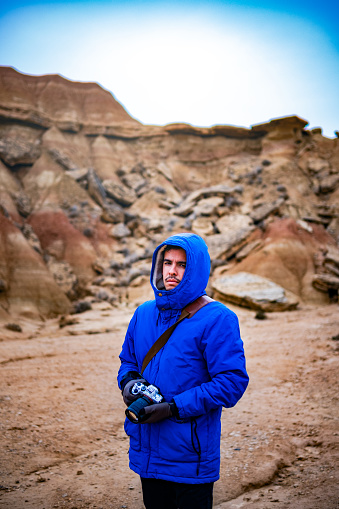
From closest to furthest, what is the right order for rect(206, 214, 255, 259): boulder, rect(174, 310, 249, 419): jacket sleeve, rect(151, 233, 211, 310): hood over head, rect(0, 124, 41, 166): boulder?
1. rect(174, 310, 249, 419): jacket sleeve
2. rect(151, 233, 211, 310): hood over head
3. rect(206, 214, 255, 259): boulder
4. rect(0, 124, 41, 166): boulder

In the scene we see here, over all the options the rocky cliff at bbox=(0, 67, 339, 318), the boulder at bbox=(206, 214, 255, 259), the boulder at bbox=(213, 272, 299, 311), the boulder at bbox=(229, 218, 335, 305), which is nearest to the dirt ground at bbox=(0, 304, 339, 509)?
the boulder at bbox=(213, 272, 299, 311)

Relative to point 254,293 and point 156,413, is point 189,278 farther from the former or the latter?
point 254,293

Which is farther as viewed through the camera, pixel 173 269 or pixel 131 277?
pixel 131 277

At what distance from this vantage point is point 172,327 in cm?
204

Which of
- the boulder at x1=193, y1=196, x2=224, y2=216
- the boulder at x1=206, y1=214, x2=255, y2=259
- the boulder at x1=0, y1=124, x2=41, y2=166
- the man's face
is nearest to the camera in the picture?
the man's face

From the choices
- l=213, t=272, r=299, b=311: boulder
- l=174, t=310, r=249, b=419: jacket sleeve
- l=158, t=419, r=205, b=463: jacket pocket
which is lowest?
l=213, t=272, r=299, b=311: boulder

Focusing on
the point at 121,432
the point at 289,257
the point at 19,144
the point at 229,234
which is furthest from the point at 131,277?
the point at 121,432

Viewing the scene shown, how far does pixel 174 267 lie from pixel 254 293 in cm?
1259

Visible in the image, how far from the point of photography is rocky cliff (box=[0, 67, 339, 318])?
16766 millimetres

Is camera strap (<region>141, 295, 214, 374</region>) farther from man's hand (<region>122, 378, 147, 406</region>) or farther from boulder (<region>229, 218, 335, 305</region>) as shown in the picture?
boulder (<region>229, 218, 335, 305</region>)

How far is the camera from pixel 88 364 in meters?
7.77

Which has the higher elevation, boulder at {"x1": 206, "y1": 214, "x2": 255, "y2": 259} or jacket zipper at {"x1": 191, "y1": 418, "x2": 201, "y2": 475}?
boulder at {"x1": 206, "y1": 214, "x2": 255, "y2": 259}

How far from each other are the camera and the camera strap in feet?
0.61

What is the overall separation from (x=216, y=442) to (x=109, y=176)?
27.1 meters
